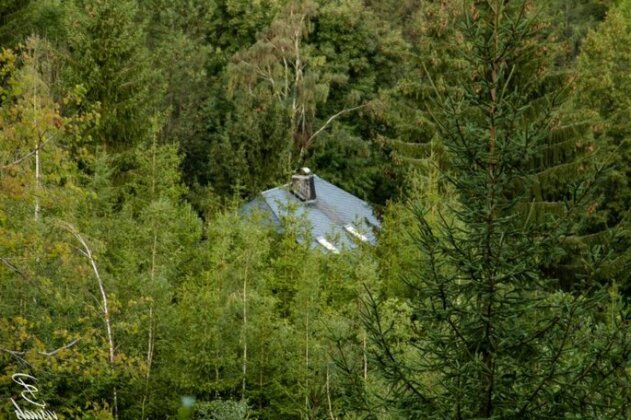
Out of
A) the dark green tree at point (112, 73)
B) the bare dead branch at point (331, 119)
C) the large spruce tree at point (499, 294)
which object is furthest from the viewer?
the bare dead branch at point (331, 119)

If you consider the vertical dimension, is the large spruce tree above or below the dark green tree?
below

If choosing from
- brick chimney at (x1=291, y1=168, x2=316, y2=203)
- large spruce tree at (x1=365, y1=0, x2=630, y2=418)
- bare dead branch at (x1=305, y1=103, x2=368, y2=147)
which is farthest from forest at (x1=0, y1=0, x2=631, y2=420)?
brick chimney at (x1=291, y1=168, x2=316, y2=203)

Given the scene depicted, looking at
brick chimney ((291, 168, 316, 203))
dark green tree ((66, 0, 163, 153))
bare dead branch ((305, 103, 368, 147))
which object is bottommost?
brick chimney ((291, 168, 316, 203))

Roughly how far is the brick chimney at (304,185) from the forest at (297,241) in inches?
104

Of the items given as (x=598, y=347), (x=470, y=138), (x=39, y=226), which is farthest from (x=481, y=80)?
(x=39, y=226)

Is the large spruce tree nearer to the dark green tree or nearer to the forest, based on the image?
the forest

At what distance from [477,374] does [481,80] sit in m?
2.32

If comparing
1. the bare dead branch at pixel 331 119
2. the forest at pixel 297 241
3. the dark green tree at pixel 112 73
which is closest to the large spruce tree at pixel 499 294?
the forest at pixel 297 241

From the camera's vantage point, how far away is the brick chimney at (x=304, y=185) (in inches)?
1253

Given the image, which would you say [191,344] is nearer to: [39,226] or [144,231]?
[144,231]

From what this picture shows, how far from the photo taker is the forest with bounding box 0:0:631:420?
7.39 metres

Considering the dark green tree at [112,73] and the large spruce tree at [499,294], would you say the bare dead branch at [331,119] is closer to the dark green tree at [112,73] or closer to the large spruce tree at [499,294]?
the dark green tree at [112,73]

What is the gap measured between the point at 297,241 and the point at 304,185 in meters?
11.3

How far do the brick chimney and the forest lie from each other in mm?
2643
